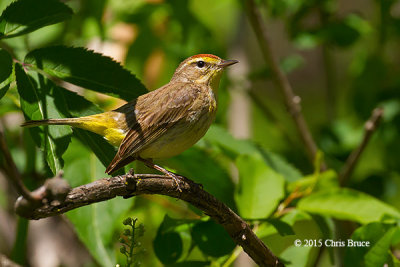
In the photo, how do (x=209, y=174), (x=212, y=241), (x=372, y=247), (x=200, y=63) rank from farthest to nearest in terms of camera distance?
(x=200, y=63) < (x=209, y=174) < (x=212, y=241) < (x=372, y=247)

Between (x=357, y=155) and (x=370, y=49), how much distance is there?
198 centimetres

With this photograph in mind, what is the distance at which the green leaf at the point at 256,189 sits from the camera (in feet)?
9.27

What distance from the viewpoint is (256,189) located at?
9.41 ft

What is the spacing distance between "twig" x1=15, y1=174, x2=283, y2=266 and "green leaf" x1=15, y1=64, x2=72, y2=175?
323mm

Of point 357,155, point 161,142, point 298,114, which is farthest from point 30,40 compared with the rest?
point 357,155

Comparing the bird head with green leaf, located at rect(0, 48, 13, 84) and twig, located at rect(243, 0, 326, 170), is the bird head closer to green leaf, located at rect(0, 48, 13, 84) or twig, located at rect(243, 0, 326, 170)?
twig, located at rect(243, 0, 326, 170)

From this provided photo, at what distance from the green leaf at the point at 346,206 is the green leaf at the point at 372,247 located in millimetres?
255

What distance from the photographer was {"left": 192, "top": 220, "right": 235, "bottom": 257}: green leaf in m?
2.62

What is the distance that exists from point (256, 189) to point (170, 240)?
1.76ft

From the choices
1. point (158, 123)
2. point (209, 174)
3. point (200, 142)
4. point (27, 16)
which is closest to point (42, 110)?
point (27, 16)

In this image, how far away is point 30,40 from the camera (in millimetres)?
3713

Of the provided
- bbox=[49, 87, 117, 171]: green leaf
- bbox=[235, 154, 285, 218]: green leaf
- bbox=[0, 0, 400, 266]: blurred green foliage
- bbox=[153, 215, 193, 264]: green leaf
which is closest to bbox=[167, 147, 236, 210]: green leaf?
bbox=[0, 0, 400, 266]: blurred green foliage

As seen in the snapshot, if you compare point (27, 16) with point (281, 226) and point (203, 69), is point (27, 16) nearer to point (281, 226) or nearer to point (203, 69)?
point (281, 226)

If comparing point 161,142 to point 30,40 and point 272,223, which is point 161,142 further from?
point 30,40
